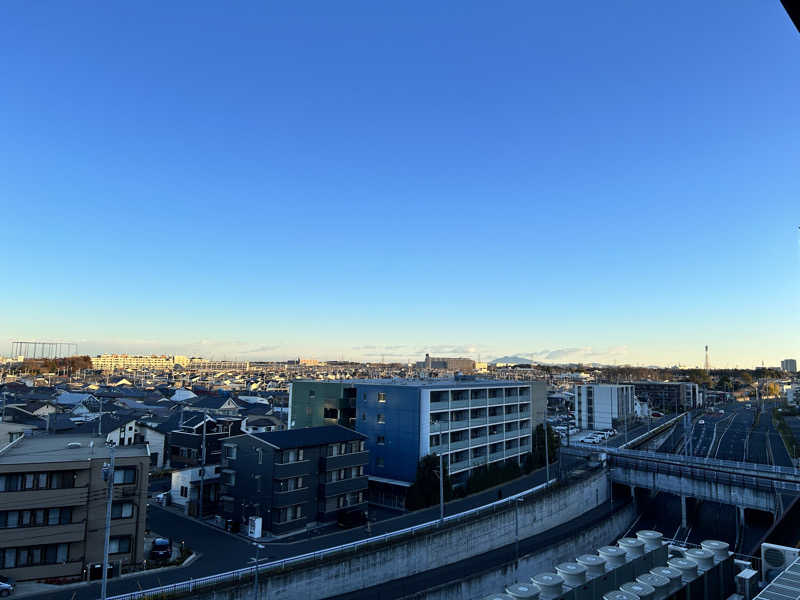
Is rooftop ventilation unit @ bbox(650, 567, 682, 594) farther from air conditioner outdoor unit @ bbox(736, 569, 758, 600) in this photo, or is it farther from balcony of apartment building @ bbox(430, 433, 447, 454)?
balcony of apartment building @ bbox(430, 433, 447, 454)

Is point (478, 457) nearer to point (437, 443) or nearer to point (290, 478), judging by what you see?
point (437, 443)

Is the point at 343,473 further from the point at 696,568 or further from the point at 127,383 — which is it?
the point at 127,383

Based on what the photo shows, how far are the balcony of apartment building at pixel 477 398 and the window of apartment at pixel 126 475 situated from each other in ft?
91.9

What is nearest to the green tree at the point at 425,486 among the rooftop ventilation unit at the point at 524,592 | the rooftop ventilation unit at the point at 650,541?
the rooftop ventilation unit at the point at 650,541

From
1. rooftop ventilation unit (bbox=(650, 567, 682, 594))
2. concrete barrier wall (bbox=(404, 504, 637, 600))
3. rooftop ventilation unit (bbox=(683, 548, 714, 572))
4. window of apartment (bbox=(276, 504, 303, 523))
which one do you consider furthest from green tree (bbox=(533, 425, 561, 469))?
rooftop ventilation unit (bbox=(650, 567, 682, 594))

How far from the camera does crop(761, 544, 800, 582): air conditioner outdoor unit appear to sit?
16.6 metres

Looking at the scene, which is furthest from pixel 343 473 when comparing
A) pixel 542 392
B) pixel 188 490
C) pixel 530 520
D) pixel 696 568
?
pixel 542 392

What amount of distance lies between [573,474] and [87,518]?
3635 centimetres

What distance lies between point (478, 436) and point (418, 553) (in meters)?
19.6

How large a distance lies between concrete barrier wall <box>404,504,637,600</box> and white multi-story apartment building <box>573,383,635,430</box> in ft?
155

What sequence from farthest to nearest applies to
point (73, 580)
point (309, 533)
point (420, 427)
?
1. point (420, 427)
2. point (309, 533)
3. point (73, 580)

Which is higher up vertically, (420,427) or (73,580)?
(420,427)

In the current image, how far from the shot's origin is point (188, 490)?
35.8 meters

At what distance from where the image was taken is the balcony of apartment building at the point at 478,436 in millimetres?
45594
